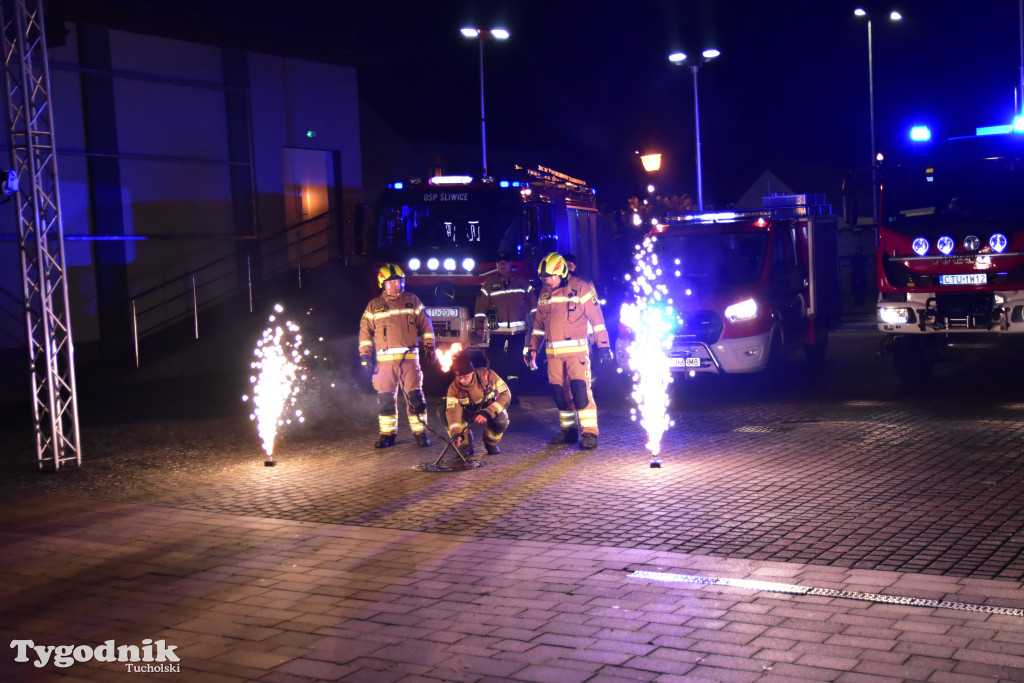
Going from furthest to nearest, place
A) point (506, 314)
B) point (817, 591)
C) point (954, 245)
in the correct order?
point (506, 314)
point (954, 245)
point (817, 591)

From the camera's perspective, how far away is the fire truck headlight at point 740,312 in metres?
15.0

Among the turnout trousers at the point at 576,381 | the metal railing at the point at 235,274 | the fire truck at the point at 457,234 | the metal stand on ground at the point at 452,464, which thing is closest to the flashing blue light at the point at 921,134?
the fire truck at the point at 457,234

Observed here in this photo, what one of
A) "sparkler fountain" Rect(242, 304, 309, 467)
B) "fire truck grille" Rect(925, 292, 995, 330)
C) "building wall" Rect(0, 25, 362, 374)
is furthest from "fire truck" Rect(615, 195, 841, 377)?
"building wall" Rect(0, 25, 362, 374)

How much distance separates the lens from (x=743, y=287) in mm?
15242

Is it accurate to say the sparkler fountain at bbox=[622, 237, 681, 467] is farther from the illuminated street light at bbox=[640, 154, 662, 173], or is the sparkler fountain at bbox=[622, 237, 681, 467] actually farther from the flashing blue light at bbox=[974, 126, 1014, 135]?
the illuminated street light at bbox=[640, 154, 662, 173]

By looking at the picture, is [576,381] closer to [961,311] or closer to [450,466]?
[450,466]

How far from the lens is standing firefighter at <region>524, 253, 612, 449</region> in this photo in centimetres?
1075

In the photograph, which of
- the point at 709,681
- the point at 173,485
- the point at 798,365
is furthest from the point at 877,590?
the point at 798,365

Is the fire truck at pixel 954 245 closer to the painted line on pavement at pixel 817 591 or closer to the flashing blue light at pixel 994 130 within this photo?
the flashing blue light at pixel 994 130

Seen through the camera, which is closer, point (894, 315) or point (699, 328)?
point (894, 315)

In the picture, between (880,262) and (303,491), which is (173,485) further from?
(880,262)

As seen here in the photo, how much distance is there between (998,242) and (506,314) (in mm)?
6618

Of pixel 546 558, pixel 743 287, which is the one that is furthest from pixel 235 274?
pixel 546 558

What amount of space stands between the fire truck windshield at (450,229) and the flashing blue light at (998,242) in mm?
6671
